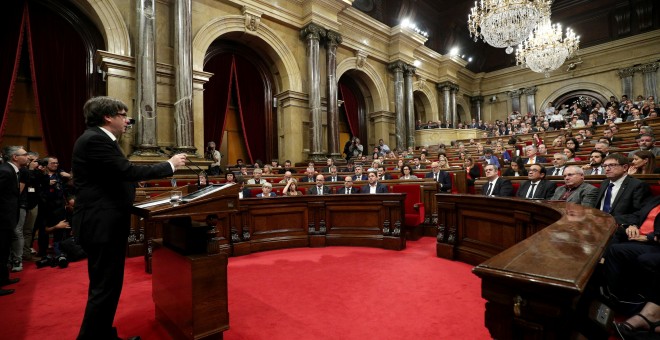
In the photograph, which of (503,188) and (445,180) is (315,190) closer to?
(445,180)

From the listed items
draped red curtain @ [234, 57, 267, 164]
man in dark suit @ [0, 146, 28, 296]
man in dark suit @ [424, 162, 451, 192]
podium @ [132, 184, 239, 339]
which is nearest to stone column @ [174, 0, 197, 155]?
draped red curtain @ [234, 57, 267, 164]

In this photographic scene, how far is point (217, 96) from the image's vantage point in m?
9.30

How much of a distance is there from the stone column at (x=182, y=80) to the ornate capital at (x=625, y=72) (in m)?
18.1

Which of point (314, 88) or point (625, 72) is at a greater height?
point (625, 72)

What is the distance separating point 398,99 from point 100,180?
12548mm

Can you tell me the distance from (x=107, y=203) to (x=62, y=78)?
7.18m

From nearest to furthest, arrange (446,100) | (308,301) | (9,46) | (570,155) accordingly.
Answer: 1. (308,301)
2. (570,155)
3. (9,46)
4. (446,100)

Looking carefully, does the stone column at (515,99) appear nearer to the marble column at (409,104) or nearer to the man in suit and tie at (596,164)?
the marble column at (409,104)

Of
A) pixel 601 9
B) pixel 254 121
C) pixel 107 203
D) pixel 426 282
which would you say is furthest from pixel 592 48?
pixel 107 203

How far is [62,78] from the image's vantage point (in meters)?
6.88

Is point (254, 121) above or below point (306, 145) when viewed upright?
above

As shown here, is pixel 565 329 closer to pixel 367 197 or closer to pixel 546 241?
pixel 546 241

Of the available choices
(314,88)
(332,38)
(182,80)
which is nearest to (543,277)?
(182,80)

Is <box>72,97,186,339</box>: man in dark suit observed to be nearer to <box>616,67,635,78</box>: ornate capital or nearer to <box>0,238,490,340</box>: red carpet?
<box>0,238,490,340</box>: red carpet
